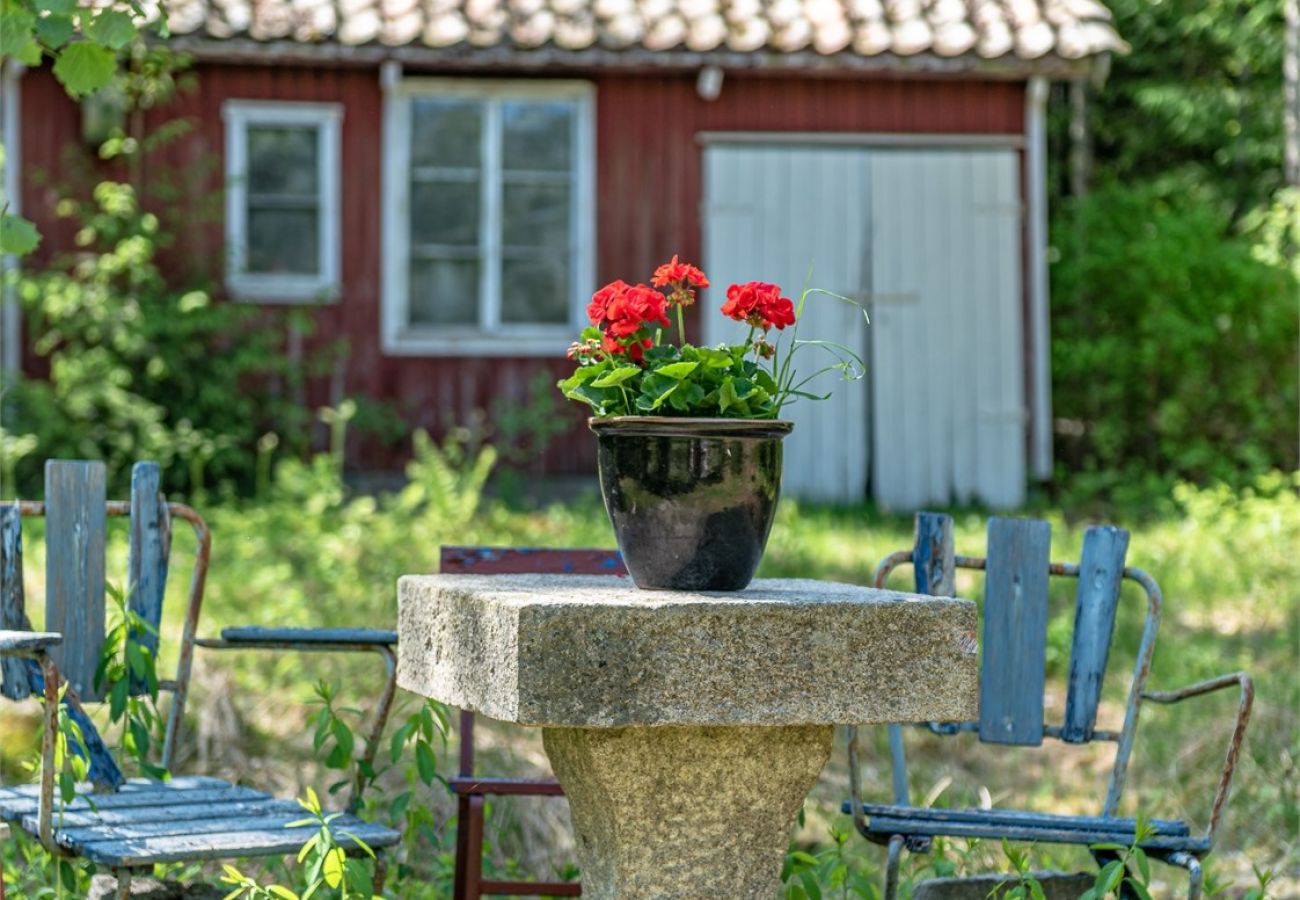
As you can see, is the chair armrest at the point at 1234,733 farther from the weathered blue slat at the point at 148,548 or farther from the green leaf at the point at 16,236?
the green leaf at the point at 16,236

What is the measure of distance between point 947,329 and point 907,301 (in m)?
0.28

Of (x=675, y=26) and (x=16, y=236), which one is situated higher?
(x=675, y=26)

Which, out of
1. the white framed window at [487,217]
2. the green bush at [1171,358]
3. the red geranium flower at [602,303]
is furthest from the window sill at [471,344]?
the red geranium flower at [602,303]

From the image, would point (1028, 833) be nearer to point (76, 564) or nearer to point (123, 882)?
point (123, 882)

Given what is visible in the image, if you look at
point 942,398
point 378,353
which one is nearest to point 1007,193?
point 942,398

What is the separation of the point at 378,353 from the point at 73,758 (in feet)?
23.6

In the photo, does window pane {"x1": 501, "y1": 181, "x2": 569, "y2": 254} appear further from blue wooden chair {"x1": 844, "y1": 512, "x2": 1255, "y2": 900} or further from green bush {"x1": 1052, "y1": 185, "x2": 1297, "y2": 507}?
blue wooden chair {"x1": 844, "y1": 512, "x2": 1255, "y2": 900}

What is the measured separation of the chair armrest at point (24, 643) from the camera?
10.4 feet

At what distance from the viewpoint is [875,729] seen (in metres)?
6.52

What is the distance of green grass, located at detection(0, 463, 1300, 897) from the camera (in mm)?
5504

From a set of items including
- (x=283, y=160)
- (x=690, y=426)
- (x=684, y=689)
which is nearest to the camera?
(x=684, y=689)

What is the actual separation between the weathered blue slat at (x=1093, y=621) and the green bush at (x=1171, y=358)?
7469 mm

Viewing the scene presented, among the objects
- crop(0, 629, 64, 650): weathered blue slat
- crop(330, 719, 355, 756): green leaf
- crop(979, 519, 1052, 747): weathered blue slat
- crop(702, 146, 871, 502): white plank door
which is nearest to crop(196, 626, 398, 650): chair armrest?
crop(330, 719, 355, 756): green leaf

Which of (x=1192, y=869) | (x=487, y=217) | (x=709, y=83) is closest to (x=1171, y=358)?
(x=709, y=83)
